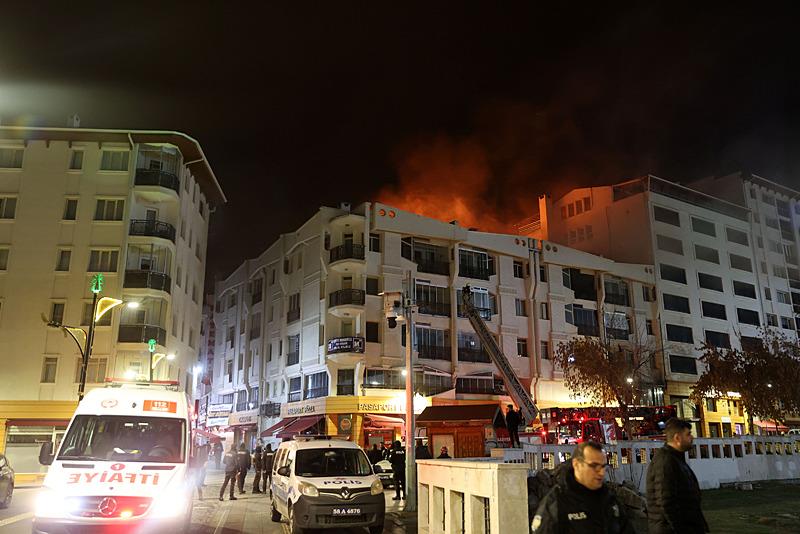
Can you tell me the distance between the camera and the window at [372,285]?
126ft

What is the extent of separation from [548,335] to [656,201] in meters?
18.9

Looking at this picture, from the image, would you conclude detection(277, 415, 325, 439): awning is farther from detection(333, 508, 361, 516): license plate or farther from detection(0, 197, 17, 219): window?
detection(333, 508, 361, 516): license plate

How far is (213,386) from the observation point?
57375 millimetres

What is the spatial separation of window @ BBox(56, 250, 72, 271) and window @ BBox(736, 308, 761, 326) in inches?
2138

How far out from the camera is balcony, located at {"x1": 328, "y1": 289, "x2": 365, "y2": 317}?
37.2 meters

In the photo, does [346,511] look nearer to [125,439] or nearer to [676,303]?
[125,439]

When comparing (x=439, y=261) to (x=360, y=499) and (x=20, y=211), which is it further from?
(x=360, y=499)

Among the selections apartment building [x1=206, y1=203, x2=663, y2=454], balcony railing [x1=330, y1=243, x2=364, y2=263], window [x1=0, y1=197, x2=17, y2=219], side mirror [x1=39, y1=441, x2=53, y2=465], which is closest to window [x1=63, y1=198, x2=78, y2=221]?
window [x1=0, y1=197, x2=17, y2=219]

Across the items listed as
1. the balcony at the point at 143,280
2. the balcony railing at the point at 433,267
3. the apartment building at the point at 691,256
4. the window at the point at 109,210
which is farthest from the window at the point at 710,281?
the window at the point at 109,210

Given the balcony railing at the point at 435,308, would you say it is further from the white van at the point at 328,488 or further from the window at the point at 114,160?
the white van at the point at 328,488

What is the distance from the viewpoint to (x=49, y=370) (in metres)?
32.6

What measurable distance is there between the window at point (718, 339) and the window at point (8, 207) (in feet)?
170

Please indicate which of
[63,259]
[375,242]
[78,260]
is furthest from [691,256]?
[63,259]

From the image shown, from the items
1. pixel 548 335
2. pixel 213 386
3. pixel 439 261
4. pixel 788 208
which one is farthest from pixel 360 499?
pixel 788 208
